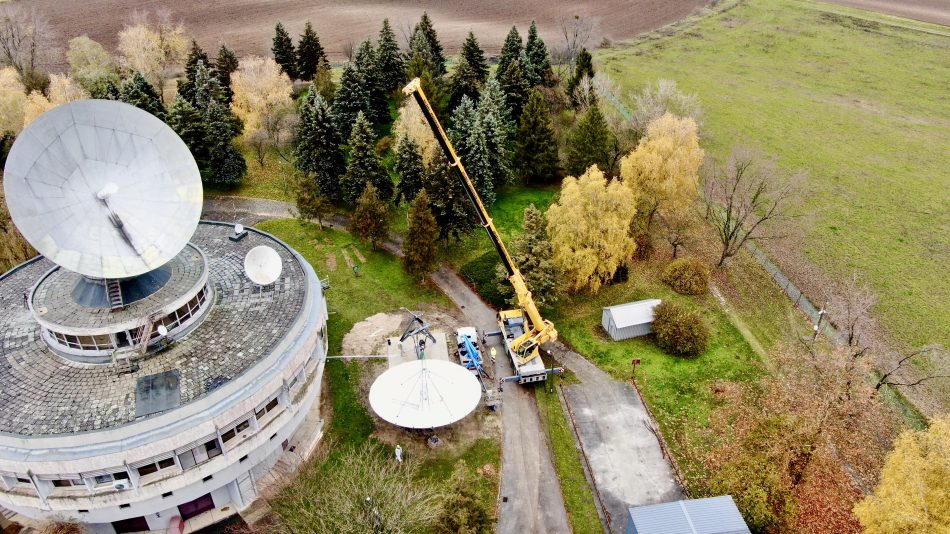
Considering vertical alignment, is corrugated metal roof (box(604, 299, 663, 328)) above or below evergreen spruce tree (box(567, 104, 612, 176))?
below

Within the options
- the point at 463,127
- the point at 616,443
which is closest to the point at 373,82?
the point at 463,127

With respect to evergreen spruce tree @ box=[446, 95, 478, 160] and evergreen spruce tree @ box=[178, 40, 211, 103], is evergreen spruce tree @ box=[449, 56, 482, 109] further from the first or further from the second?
Answer: evergreen spruce tree @ box=[178, 40, 211, 103]

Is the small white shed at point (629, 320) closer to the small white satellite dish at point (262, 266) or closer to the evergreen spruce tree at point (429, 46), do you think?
the small white satellite dish at point (262, 266)

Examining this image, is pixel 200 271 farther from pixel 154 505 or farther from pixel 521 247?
pixel 521 247

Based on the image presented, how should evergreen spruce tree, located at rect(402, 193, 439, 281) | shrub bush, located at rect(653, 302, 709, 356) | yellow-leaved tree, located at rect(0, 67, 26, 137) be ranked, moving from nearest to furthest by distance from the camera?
shrub bush, located at rect(653, 302, 709, 356), evergreen spruce tree, located at rect(402, 193, 439, 281), yellow-leaved tree, located at rect(0, 67, 26, 137)

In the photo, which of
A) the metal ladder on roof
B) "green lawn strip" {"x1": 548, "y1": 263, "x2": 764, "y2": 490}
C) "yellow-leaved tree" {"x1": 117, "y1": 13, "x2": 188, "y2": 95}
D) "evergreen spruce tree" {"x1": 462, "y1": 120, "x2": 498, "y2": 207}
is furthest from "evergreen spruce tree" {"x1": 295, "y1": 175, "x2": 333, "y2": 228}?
"yellow-leaved tree" {"x1": 117, "y1": 13, "x2": 188, "y2": 95}

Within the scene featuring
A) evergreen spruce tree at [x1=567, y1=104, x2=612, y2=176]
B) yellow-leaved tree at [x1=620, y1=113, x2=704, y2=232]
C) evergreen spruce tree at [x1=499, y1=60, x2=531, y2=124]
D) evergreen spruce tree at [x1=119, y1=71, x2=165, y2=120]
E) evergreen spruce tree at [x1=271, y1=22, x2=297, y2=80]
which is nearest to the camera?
yellow-leaved tree at [x1=620, y1=113, x2=704, y2=232]

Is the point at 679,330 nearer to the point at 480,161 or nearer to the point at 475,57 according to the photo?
the point at 480,161

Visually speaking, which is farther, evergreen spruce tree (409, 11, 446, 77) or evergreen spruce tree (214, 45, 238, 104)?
evergreen spruce tree (409, 11, 446, 77)
